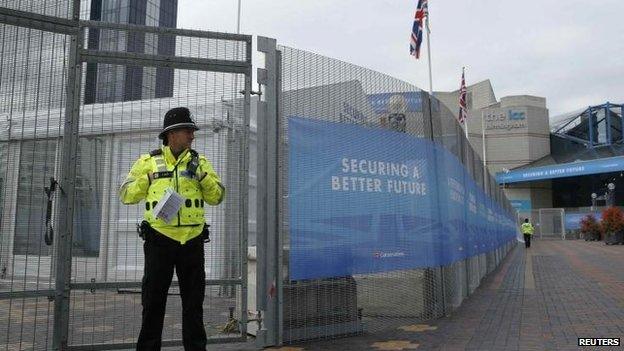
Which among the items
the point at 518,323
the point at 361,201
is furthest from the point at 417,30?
the point at 361,201

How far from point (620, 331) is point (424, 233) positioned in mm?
2296

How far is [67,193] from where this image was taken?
15.3ft

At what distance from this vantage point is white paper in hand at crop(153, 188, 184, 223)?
361 centimetres

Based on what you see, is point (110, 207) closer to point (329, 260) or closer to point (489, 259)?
point (329, 260)

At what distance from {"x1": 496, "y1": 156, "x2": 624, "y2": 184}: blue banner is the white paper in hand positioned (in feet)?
161

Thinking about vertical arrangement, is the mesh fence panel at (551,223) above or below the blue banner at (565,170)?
below

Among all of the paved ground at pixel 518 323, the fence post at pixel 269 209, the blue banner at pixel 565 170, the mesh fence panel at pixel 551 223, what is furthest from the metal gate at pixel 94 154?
the blue banner at pixel 565 170

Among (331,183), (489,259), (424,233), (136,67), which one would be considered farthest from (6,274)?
(489,259)

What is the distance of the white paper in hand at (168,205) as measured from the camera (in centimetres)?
361
